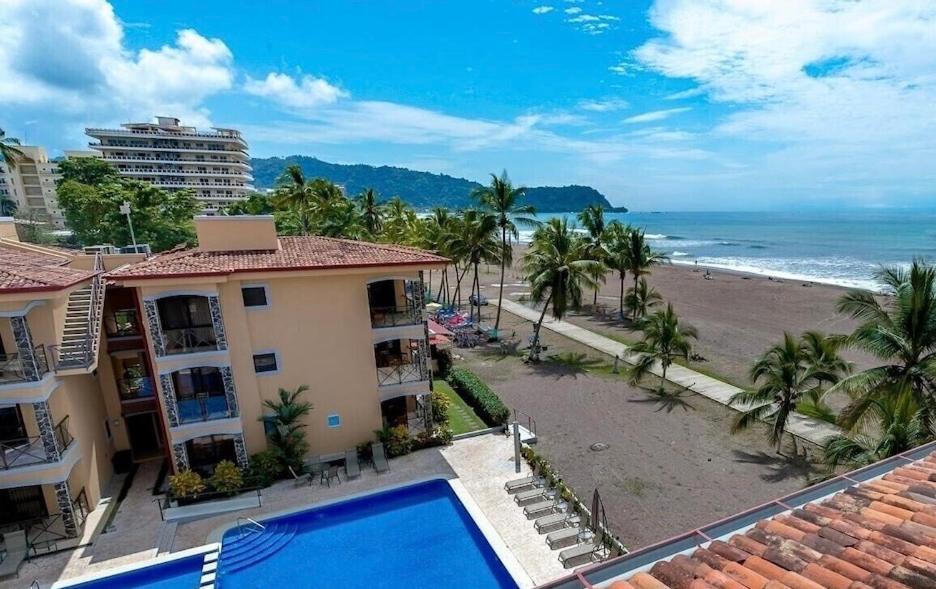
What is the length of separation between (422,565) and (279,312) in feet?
31.9

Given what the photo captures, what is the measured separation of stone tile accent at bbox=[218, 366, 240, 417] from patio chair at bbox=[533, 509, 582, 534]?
36.2ft

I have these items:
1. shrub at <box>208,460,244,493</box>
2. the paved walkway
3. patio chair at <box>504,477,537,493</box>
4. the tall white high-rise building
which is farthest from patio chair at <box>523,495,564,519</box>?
the tall white high-rise building

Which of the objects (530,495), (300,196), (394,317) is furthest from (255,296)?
(300,196)

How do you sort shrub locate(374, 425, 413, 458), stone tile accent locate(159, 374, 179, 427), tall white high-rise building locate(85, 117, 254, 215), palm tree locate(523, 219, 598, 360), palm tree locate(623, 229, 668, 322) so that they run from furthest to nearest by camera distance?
tall white high-rise building locate(85, 117, 254, 215)
palm tree locate(623, 229, 668, 322)
palm tree locate(523, 219, 598, 360)
shrub locate(374, 425, 413, 458)
stone tile accent locate(159, 374, 179, 427)

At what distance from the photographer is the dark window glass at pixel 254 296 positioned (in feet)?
54.3

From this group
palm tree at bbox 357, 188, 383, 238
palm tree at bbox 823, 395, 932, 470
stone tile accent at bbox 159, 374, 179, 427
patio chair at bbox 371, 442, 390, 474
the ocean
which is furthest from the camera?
the ocean

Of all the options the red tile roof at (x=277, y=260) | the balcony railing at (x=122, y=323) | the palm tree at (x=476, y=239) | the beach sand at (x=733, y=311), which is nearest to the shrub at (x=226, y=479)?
the balcony railing at (x=122, y=323)

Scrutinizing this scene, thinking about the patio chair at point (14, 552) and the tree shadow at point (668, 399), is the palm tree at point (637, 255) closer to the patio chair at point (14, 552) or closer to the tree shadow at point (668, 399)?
the tree shadow at point (668, 399)

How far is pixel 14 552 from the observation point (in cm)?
1346

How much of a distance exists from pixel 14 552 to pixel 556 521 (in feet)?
52.0

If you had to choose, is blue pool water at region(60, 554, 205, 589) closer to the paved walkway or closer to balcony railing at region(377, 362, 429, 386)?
balcony railing at region(377, 362, 429, 386)

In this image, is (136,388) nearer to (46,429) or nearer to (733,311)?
(46,429)

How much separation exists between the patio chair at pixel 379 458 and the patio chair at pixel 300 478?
7.85ft

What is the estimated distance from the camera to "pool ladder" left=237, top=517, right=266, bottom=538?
47.9 feet
